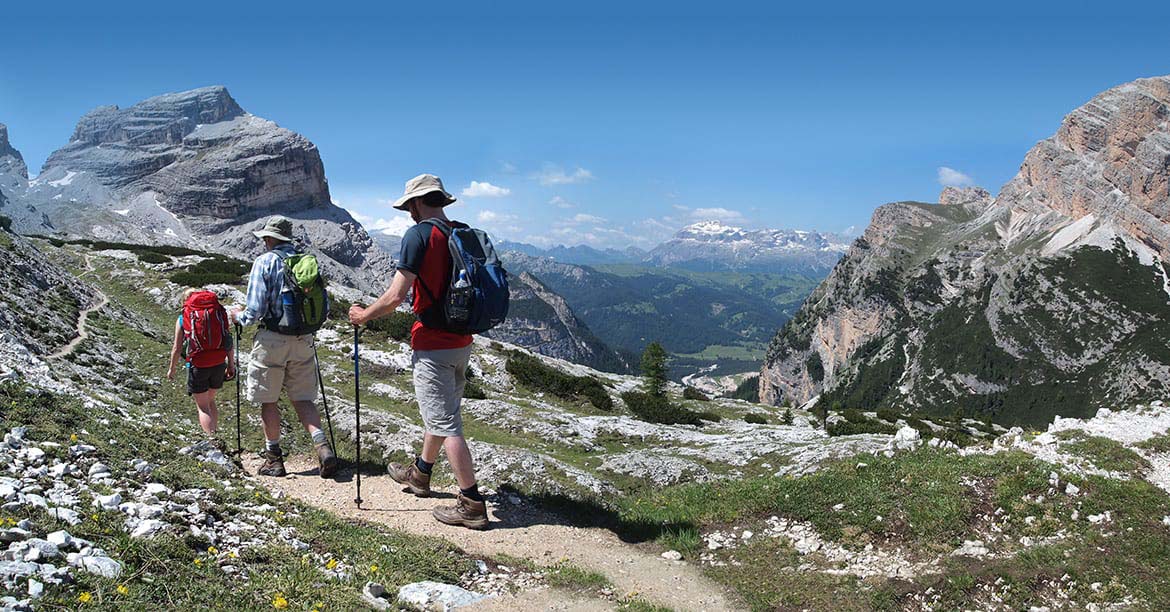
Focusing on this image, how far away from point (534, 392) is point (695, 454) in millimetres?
15124

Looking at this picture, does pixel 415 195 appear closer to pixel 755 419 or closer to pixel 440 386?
pixel 440 386

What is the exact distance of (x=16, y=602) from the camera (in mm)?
4297

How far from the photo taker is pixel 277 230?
10867mm

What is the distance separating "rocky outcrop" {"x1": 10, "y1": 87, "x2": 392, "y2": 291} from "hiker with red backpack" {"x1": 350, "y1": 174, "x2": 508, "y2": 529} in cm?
14888

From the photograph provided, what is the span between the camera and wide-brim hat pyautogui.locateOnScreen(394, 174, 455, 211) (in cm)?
854

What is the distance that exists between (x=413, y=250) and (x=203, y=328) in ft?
20.9

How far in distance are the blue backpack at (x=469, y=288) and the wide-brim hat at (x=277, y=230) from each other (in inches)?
160

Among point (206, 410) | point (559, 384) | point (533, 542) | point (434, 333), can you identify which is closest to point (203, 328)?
point (206, 410)

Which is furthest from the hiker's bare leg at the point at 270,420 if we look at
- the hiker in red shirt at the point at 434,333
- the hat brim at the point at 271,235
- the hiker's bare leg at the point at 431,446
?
the hiker in red shirt at the point at 434,333

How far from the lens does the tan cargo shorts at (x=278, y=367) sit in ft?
35.0

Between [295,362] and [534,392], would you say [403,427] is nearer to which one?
[295,362]

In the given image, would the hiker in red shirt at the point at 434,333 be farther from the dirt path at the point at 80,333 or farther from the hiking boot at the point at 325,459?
the dirt path at the point at 80,333

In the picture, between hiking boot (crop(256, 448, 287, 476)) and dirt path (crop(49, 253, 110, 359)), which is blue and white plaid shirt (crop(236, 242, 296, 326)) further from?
dirt path (crop(49, 253, 110, 359))

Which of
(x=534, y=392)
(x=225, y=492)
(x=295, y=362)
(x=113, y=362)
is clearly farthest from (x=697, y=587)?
(x=534, y=392)
